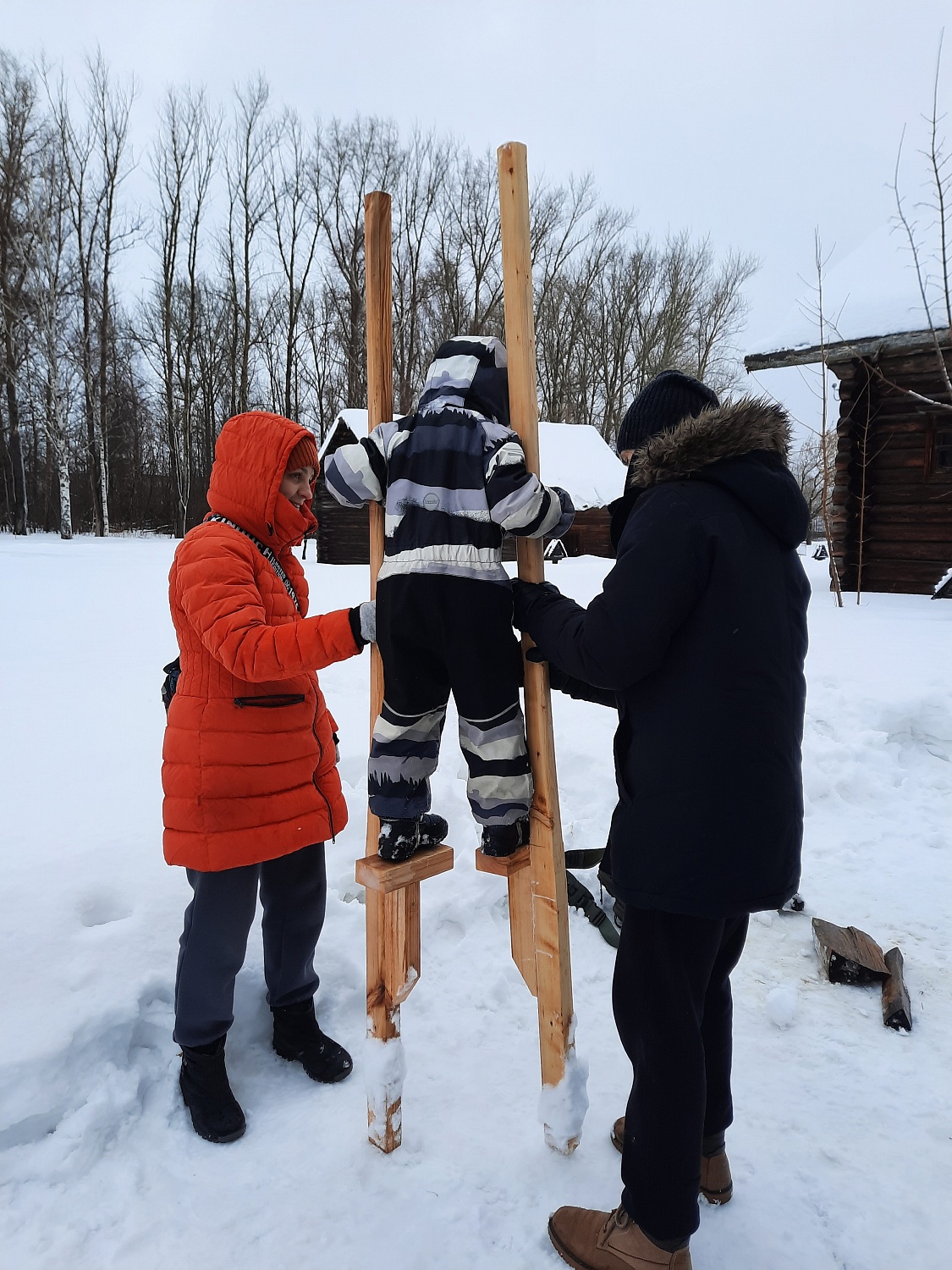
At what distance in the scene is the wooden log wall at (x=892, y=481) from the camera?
35.6 feet

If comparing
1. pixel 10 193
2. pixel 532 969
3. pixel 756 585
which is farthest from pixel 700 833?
pixel 10 193

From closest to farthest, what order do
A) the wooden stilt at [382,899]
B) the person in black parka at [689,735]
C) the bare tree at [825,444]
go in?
the person in black parka at [689,735] < the wooden stilt at [382,899] < the bare tree at [825,444]

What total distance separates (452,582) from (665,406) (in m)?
0.67

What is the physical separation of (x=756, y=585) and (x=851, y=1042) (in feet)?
6.54

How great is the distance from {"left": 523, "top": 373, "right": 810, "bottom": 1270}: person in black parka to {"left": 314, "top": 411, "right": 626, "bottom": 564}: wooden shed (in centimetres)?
1748

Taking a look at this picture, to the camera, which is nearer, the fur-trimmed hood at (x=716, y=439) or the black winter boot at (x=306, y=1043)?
the fur-trimmed hood at (x=716, y=439)

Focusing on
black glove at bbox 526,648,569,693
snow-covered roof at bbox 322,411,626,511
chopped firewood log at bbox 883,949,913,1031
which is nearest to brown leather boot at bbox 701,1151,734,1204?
chopped firewood log at bbox 883,949,913,1031

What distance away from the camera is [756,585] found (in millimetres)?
1513

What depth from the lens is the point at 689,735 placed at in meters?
1.52

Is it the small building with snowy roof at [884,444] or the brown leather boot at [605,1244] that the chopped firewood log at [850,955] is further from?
the small building with snowy roof at [884,444]

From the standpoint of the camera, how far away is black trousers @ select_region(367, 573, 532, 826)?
182cm

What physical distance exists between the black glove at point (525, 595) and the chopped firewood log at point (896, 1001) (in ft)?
6.71

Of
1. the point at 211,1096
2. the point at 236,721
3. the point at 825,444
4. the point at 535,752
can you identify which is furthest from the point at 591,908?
the point at 825,444

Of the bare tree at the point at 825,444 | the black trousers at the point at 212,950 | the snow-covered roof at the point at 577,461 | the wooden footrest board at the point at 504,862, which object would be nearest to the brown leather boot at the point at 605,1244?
the wooden footrest board at the point at 504,862
